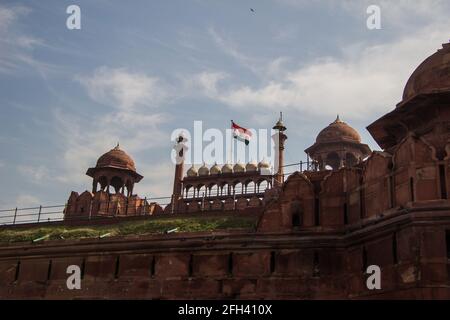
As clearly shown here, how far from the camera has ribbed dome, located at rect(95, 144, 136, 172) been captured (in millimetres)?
40250

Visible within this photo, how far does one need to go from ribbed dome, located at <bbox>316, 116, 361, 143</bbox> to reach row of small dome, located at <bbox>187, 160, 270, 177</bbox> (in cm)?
651

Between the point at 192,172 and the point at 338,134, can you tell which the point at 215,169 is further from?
the point at 338,134

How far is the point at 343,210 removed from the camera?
19406mm

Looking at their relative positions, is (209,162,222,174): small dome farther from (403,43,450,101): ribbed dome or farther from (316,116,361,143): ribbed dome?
(403,43,450,101): ribbed dome

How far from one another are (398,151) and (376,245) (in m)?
2.53

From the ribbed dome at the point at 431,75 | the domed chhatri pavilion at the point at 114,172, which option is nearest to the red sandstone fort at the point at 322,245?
the ribbed dome at the point at 431,75

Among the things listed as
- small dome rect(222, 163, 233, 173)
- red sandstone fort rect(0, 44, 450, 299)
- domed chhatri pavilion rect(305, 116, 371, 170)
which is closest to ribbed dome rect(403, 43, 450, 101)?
red sandstone fort rect(0, 44, 450, 299)

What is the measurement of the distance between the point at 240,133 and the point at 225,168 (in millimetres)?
4255

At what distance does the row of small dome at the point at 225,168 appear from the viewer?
44219 mm

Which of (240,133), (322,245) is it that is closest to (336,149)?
(240,133)

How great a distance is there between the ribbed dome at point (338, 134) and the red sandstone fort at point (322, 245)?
55.0 feet

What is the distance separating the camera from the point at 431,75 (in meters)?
19.6
